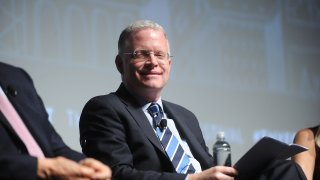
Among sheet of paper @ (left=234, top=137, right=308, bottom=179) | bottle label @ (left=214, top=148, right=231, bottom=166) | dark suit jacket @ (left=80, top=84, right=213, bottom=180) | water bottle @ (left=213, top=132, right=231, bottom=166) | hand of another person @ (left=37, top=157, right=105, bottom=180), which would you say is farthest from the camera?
water bottle @ (left=213, top=132, right=231, bottom=166)

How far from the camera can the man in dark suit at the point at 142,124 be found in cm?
231

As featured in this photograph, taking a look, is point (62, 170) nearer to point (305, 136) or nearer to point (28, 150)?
point (28, 150)

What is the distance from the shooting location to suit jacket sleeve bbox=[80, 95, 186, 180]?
2260mm

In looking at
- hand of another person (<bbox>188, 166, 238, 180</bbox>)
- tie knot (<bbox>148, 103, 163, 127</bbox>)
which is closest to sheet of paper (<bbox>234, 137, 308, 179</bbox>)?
hand of another person (<bbox>188, 166, 238, 180</bbox>)

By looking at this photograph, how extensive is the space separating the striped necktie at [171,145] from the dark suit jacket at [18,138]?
2.43ft

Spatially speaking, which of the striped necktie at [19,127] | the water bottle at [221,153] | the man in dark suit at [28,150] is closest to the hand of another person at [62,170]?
the man in dark suit at [28,150]

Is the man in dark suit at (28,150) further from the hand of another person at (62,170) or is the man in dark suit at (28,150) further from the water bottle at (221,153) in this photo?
the water bottle at (221,153)

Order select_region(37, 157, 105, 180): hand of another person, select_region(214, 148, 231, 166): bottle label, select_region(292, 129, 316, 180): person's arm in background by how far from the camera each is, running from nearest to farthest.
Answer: select_region(37, 157, 105, 180): hand of another person → select_region(292, 129, 316, 180): person's arm in background → select_region(214, 148, 231, 166): bottle label

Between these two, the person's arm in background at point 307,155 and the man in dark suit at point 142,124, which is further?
the person's arm in background at point 307,155

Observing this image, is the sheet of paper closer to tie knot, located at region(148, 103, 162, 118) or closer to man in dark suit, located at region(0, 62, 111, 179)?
tie knot, located at region(148, 103, 162, 118)

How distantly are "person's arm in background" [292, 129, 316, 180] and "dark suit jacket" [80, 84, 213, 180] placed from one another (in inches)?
35.6

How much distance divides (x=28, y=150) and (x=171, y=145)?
973mm

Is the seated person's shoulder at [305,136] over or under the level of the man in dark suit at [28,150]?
under

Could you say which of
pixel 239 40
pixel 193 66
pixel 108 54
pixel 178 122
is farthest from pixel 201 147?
pixel 239 40
